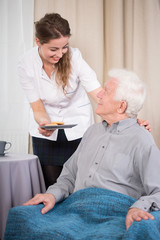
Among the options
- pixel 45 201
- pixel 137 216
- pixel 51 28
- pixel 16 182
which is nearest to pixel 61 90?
pixel 51 28

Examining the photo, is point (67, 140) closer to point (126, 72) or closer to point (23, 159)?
point (23, 159)

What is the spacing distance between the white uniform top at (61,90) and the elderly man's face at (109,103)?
616 millimetres

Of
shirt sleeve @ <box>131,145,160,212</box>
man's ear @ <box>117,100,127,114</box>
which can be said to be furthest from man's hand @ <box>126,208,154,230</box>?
man's ear @ <box>117,100,127,114</box>

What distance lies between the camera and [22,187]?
7.13 ft

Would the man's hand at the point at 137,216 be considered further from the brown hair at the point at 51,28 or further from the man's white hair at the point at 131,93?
the brown hair at the point at 51,28

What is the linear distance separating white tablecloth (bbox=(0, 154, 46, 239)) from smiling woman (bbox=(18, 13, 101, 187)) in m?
0.21

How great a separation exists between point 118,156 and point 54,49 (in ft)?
2.99

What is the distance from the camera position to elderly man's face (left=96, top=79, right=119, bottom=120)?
1.64 m

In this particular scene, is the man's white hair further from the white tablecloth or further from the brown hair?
the white tablecloth

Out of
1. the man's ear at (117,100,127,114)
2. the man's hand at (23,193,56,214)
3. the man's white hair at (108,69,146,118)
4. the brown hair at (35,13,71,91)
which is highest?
the brown hair at (35,13,71,91)

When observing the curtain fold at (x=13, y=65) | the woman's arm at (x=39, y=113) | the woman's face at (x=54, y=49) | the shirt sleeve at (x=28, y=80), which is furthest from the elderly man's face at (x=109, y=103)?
the curtain fold at (x=13, y=65)

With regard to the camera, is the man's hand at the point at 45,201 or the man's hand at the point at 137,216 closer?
the man's hand at the point at 137,216

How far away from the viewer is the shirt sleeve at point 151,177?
132 centimetres

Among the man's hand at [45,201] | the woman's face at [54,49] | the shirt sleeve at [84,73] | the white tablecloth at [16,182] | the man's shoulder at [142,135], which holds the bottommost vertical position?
the white tablecloth at [16,182]
